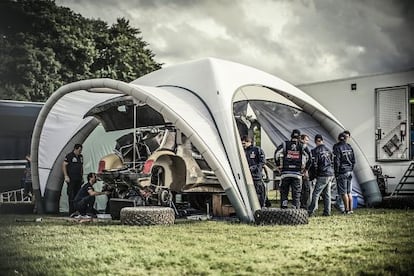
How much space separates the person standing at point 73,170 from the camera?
6480 mm

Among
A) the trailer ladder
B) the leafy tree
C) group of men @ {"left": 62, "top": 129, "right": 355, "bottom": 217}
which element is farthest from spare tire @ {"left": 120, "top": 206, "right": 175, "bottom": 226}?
the trailer ladder

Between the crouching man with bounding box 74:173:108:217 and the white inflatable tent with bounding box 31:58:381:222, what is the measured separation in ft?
1.30

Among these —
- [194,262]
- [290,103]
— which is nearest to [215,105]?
[290,103]

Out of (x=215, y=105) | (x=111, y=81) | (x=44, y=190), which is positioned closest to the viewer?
(x=111, y=81)

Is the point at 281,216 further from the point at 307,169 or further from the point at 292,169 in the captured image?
the point at 307,169

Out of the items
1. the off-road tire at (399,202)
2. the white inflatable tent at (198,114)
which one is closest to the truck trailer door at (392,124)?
the off-road tire at (399,202)

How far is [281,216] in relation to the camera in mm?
4387

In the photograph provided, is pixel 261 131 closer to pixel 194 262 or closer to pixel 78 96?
pixel 78 96

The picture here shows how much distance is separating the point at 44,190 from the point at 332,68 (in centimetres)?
417

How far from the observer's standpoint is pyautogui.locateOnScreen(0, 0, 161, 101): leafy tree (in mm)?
3734

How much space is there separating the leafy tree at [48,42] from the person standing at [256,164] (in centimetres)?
220

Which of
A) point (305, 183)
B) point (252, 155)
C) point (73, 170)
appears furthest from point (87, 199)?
point (305, 183)

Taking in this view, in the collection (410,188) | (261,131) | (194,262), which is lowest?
(194,262)

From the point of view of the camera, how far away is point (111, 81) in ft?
15.4
